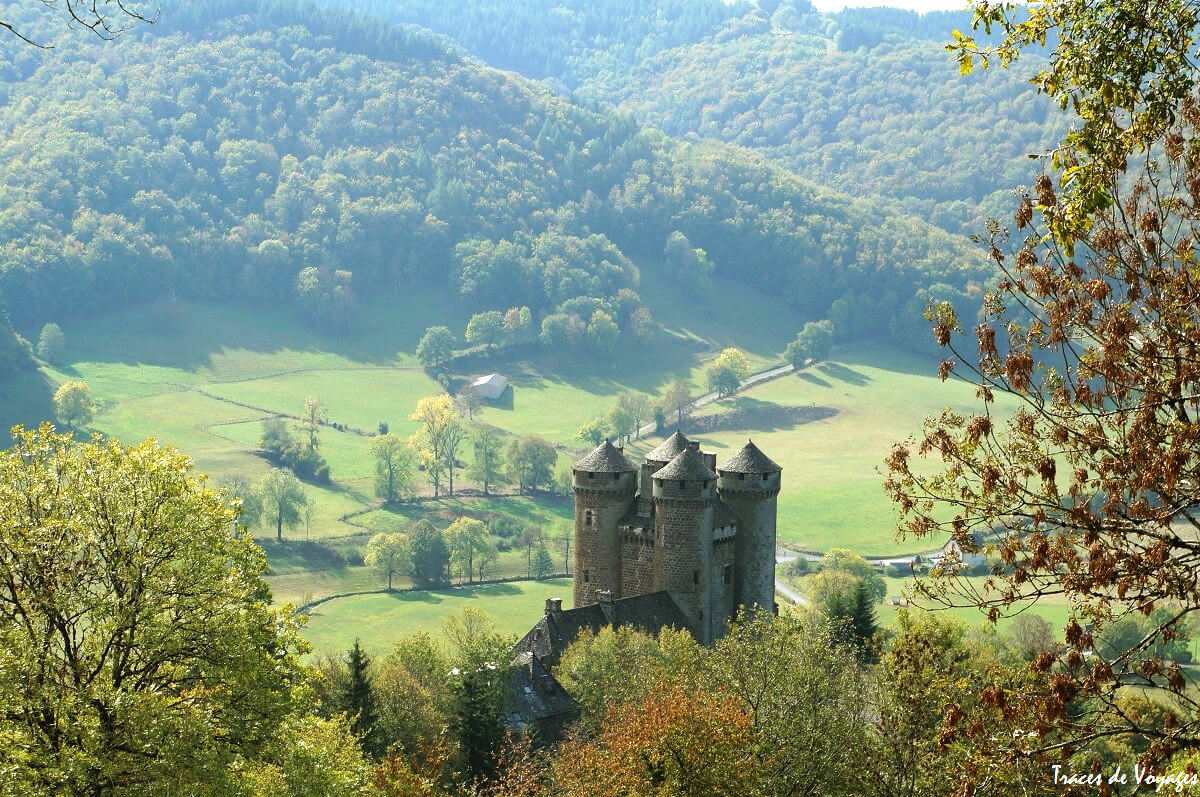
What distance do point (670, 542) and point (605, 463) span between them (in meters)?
5.90

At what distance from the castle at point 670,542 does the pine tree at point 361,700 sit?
11.4 metres

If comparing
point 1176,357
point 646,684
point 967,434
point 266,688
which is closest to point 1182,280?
point 1176,357

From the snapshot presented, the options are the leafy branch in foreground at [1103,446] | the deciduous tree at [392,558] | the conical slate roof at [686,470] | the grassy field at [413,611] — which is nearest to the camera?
the leafy branch in foreground at [1103,446]

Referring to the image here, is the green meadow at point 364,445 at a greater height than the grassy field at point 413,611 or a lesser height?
greater

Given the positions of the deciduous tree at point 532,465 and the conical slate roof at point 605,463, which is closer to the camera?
the conical slate roof at point 605,463

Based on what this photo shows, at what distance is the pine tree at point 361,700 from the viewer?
5394cm

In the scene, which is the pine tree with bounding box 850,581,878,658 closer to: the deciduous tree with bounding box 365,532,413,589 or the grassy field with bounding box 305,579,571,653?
the grassy field with bounding box 305,579,571,653

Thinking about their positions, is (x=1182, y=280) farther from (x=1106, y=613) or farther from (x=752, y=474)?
(x=752, y=474)

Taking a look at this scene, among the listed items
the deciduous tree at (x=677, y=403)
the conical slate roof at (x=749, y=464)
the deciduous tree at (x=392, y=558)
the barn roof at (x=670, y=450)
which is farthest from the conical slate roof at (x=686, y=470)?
the deciduous tree at (x=677, y=403)

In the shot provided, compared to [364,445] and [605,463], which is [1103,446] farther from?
[364,445]

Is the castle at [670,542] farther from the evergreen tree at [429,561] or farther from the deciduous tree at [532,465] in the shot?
the deciduous tree at [532,465]

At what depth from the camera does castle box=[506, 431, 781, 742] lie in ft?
225

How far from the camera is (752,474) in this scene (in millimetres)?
73312

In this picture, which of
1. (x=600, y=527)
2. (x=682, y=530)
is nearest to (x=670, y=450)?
(x=600, y=527)
